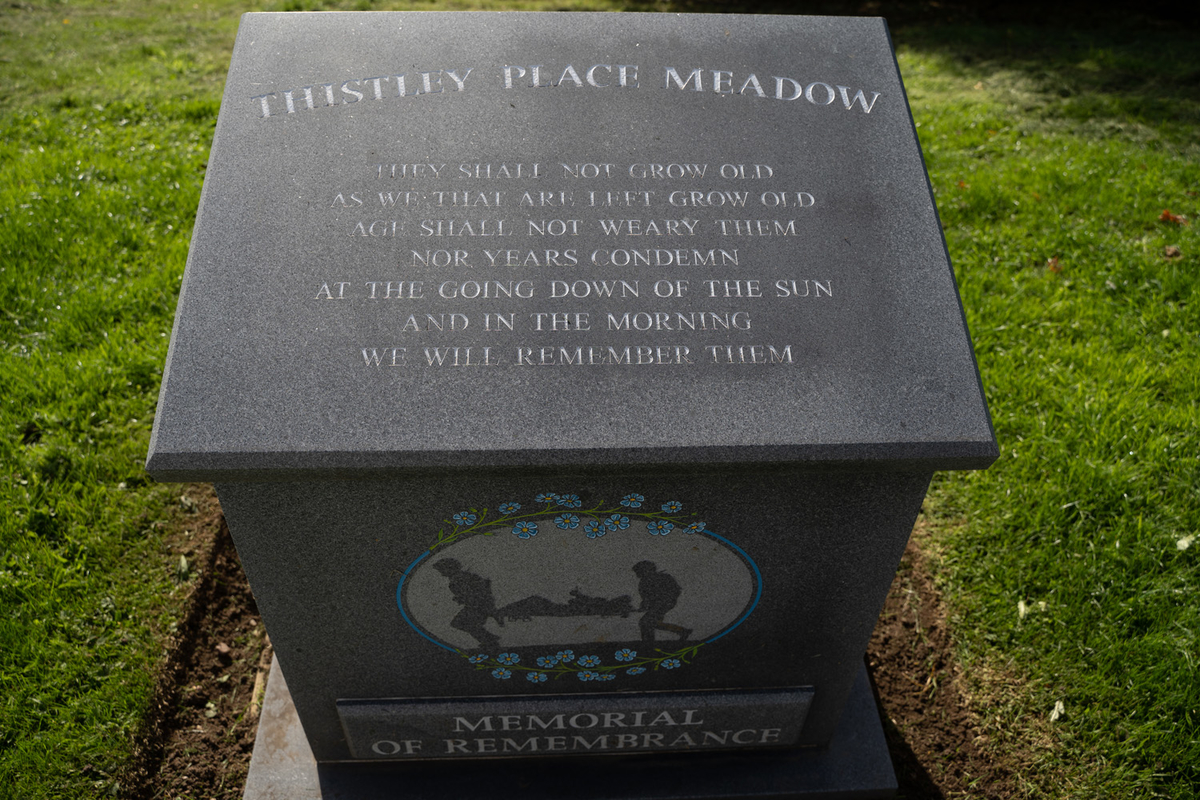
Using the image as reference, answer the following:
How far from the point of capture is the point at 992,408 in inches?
153

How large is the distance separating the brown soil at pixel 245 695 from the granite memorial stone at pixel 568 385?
246 mm

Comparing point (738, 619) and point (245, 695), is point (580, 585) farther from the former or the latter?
point (245, 695)

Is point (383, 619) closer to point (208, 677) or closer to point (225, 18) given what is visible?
point (208, 677)

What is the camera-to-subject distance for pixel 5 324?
4.10m

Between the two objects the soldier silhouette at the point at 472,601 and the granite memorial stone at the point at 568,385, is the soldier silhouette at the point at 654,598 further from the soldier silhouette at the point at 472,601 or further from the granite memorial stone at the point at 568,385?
the soldier silhouette at the point at 472,601

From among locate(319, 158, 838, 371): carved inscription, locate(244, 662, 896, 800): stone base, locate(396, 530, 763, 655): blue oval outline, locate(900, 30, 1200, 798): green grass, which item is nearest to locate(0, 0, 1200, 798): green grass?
locate(900, 30, 1200, 798): green grass

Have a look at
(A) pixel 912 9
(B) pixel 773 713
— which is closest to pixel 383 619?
(B) pixel 773 713

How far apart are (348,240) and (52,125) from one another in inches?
184

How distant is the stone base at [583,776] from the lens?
274cm

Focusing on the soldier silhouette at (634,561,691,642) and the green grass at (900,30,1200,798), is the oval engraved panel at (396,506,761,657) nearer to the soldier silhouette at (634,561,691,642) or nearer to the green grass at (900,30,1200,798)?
the soldier silhouette at (634,561,691,642)

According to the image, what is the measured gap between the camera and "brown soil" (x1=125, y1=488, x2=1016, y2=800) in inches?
113

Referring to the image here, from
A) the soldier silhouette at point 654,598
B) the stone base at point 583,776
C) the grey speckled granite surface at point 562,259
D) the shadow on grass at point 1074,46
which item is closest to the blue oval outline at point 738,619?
the soldier silhouette at point 654,598

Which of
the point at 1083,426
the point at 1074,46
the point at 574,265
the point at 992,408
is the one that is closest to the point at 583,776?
the point at 574,265

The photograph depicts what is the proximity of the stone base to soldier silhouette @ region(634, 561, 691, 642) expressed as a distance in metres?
0.65
